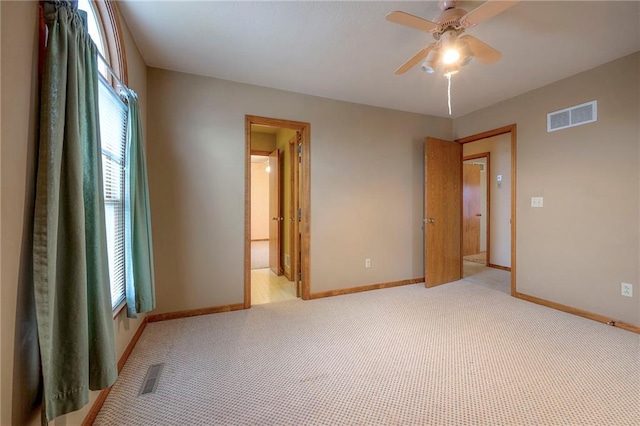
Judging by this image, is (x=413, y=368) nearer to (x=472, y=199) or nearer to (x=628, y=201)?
(x=628, y=201)

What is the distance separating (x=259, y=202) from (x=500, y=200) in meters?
6.42

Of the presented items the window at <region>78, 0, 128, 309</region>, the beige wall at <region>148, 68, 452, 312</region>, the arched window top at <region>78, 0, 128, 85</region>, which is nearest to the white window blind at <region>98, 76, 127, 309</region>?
the window at <region>78, 0, 128, 309</region>

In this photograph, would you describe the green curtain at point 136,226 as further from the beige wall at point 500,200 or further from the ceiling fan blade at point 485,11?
the beige wall at point 500,200

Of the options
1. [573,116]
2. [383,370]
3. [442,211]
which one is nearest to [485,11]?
[573,116]

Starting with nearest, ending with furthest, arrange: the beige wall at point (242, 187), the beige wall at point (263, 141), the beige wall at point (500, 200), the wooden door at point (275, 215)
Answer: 1. the beige wall at point (242, 187)
2. the wooden door at point (275, 215)
3. the beige wall at point (263, 141)
4. the beige wall at point (500, 200)

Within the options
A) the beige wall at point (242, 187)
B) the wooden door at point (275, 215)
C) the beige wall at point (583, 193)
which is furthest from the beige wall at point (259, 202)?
the beige wall at point (583, 193)

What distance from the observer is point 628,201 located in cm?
243

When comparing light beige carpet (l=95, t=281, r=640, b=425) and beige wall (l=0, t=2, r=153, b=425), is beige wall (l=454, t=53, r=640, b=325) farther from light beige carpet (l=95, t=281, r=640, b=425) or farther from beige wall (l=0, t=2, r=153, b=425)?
beige wall (l=0, t=2, r=153, b=425)

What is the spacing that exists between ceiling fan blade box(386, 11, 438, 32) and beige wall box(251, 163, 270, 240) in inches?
280

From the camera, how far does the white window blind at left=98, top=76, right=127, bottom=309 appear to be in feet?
5.46

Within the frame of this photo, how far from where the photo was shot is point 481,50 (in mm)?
1825

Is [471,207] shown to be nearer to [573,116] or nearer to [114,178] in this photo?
[573,116]

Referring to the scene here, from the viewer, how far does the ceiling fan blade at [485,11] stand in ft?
4.58

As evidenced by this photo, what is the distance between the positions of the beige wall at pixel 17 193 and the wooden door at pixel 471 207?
21.2 ft
